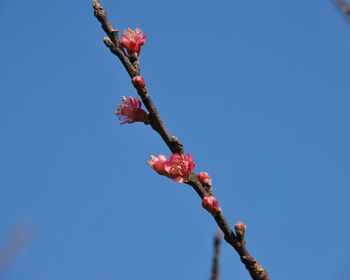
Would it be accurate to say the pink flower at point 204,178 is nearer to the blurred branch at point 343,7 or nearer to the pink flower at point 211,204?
the pink flower at point 211,204

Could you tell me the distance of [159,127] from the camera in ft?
7.42

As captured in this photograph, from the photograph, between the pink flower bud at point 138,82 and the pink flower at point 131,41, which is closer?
the pink flower bud at point 138,82

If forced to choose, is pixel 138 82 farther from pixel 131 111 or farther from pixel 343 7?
pixel 343 7

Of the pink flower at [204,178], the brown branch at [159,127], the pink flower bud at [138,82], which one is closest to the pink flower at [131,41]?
the brown branch at [159,127]

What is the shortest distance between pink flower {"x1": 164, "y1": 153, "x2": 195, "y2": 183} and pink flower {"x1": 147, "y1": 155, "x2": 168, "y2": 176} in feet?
0.54

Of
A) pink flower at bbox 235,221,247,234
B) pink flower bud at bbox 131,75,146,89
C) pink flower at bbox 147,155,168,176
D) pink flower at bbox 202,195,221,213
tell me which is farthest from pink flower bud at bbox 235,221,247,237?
pink flower bud at bbox 131,75,146,89

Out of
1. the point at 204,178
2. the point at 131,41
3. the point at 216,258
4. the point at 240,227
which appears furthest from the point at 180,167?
the point at 131,41

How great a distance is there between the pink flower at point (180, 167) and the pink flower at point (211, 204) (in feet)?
0.57

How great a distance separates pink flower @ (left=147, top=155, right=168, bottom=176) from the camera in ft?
8.27

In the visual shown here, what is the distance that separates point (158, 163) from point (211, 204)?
0.53 metres

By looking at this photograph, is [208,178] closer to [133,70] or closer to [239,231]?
[239,231]

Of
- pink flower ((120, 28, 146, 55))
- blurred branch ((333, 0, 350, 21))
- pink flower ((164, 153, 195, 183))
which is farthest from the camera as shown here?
pink flower ((120, 28, 146, 55))

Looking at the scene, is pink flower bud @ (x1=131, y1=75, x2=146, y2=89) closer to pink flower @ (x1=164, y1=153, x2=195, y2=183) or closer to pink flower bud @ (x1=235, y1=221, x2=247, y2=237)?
pink flower @ (x1=164, y1=153, x2=195, y2=183)

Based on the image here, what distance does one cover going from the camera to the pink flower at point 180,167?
226cm
